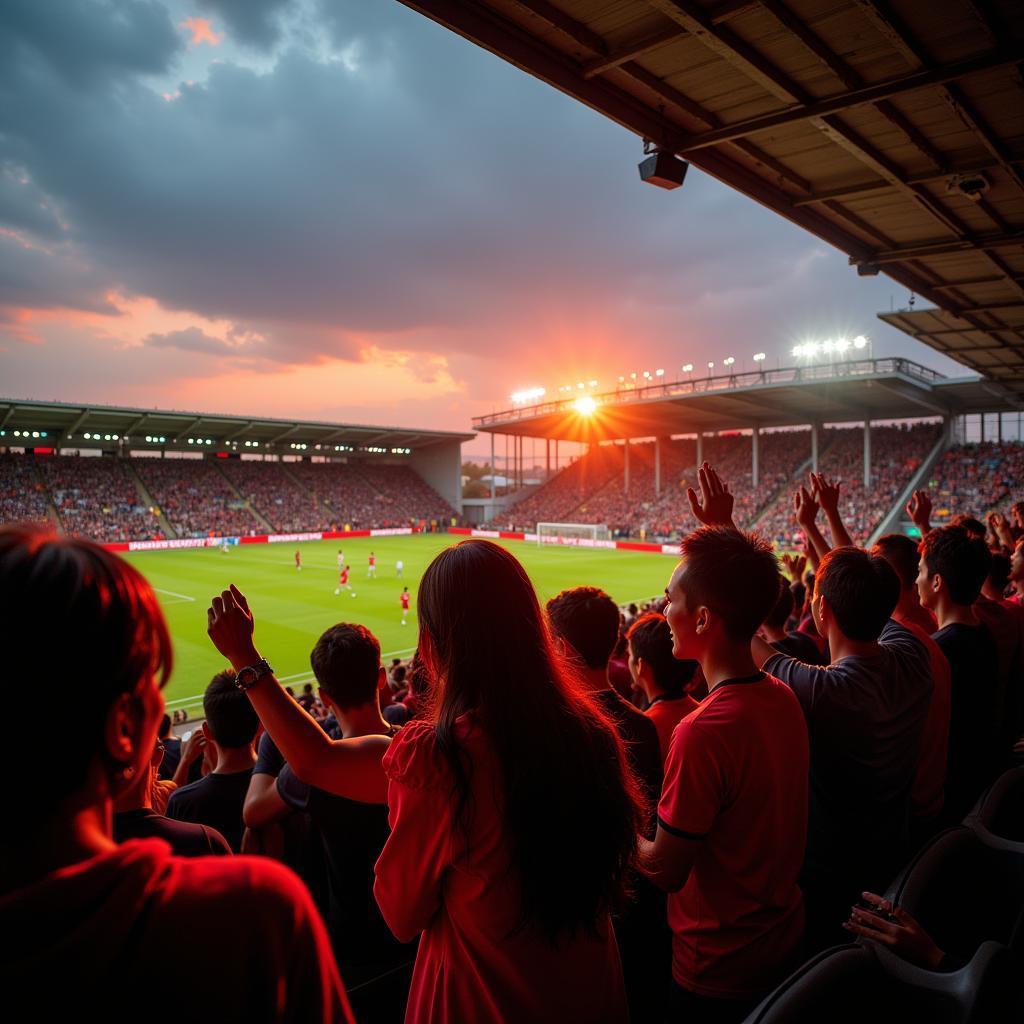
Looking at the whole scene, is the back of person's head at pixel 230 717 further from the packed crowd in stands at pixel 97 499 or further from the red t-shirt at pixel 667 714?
the packed crowd in stands at pixel 97 499

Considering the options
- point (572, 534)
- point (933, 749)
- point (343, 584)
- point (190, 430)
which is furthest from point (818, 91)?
point (190, 430)

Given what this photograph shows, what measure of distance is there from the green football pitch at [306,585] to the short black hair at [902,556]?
1205cm

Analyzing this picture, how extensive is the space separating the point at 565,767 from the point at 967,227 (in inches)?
393

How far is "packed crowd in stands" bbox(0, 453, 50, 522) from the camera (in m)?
47.4

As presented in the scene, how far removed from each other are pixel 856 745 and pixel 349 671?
233cm

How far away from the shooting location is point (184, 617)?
80.4 ft

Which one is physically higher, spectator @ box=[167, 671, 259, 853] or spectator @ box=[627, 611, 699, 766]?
spectator @ box=[627, 611, 699, 766]

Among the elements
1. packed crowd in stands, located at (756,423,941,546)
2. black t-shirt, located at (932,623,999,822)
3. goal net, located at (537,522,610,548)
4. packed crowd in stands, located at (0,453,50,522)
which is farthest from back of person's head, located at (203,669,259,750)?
packed crowd in stands, located at (0,453,50,522)

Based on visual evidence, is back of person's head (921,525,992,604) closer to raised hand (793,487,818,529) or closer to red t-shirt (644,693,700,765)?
raised hand (793,487,818,529)

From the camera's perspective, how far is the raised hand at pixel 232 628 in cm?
234

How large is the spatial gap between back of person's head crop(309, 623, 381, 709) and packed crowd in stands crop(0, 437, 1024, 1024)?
1 cm

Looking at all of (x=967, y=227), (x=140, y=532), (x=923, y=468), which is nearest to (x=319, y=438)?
(x=140, y=532)

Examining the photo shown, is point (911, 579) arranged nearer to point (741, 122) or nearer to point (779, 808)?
point (779, 808)

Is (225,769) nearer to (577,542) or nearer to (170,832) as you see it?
(170,832)
